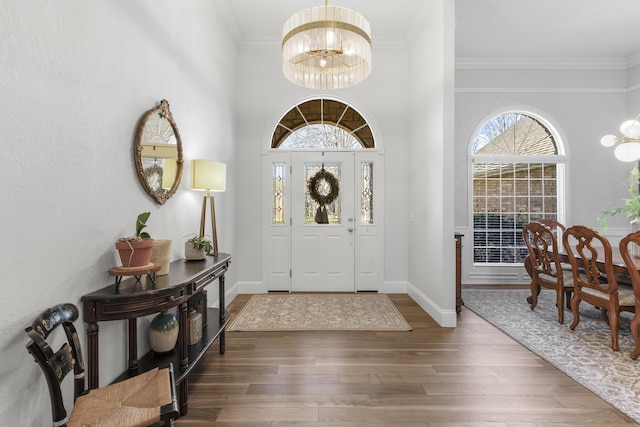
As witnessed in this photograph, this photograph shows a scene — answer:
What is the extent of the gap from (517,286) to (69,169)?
5.80 m

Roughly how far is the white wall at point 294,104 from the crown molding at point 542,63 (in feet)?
4.57

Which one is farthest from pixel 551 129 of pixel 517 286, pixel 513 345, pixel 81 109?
pixel 81 109

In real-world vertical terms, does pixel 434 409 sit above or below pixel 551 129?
below

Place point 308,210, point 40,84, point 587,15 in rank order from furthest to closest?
point 308,210, point 587,15, point 40,84

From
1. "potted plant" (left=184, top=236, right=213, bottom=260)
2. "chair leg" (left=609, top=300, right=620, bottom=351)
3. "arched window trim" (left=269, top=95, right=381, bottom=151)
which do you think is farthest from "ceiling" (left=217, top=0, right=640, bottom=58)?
"chair leg" (left=609, top=300, right=620, bottom=351)

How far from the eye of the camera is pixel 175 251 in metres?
2.70

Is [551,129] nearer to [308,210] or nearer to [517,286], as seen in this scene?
[517,286]

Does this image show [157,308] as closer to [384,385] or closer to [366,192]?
[384,385]

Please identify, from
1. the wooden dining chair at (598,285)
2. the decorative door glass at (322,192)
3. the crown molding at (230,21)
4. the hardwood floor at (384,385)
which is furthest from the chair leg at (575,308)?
the crown molding at (230,21)

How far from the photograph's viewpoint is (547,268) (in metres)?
3.71

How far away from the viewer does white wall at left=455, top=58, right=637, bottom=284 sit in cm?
519

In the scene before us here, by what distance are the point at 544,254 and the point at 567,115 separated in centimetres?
296

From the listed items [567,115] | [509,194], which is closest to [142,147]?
[509,194]

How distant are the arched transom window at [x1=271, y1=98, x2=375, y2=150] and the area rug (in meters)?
2.81
